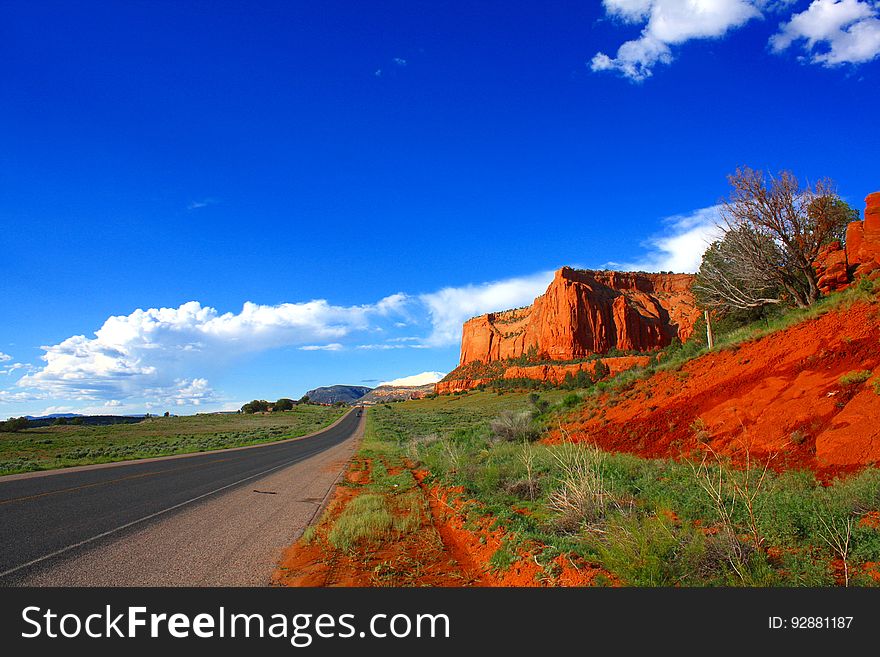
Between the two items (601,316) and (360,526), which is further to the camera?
(601,316)

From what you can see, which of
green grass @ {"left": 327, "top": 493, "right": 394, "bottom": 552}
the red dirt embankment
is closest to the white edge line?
green grass @ {"left": 327, "top": 493, "right": 394, "bottom": 552}

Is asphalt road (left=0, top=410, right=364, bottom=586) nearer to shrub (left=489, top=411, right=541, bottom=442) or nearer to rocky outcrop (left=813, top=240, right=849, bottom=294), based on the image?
shrub (left=489, top=411, right=541, bottom=442)

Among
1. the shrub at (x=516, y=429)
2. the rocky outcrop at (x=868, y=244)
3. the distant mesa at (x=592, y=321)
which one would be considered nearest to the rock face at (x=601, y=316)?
the distant mesa at (x=592, y=321)

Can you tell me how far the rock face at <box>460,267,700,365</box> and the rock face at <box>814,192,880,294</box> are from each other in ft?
309

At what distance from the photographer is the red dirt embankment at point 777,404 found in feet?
28.6

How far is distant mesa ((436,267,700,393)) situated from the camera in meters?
118

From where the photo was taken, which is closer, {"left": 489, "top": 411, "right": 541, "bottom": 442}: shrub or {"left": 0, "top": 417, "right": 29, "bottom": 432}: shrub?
{"left": 489, "top": 411, "right": 541, "bottom": 442}: shrub

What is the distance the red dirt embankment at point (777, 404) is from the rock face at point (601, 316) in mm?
101482

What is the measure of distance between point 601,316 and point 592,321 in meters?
3.11

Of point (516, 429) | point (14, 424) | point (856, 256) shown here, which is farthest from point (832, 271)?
point (14, 424)

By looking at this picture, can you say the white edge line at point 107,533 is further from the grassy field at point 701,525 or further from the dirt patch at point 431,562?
the grassy field at point 701,525

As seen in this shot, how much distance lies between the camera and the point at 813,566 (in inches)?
180

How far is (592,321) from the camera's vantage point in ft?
396

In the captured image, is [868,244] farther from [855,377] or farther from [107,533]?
[107,533]
